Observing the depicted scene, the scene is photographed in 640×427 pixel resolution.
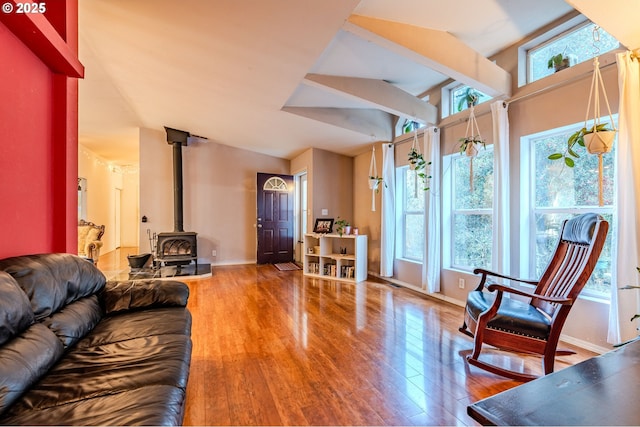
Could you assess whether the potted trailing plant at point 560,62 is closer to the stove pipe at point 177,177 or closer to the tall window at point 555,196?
the tall window at point 555,196

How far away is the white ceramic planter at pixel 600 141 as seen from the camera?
1.88 metres

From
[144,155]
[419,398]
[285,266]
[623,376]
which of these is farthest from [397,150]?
[144,155]

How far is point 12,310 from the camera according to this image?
3.94 ft

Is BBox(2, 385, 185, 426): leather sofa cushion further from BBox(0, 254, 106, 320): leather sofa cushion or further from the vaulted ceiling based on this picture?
the vaulted ceiling

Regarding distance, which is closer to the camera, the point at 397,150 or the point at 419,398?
the point at 419,398

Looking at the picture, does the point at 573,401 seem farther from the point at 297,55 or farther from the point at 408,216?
the point at 408,216

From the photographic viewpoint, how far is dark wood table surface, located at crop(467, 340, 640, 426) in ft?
2.15

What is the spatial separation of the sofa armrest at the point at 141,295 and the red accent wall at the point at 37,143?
47 cm

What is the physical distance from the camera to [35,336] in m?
1.27

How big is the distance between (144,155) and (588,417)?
6910mm

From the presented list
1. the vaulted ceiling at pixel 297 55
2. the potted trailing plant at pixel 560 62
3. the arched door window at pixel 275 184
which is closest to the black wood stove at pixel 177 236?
the vaulted ceiling at pixel 297 55

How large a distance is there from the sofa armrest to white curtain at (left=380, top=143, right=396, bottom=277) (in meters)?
3.30

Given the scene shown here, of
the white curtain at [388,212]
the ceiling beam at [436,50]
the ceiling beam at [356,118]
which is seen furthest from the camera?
the white curtain at [388,212]

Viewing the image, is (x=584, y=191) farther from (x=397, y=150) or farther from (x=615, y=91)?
(x=397, y=150)
